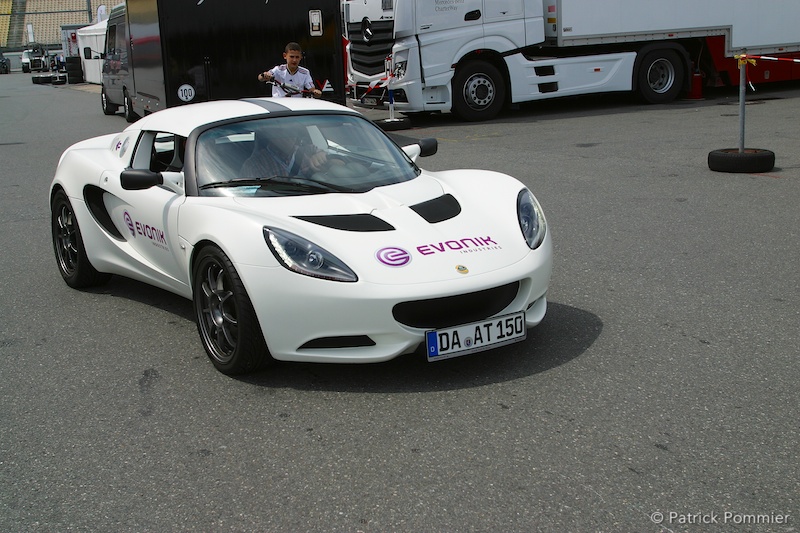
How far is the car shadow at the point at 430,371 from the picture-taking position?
4309mm

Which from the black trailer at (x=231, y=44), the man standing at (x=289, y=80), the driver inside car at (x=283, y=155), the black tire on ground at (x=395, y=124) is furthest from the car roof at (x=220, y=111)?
the black tire on ground at (x=395, y=124)

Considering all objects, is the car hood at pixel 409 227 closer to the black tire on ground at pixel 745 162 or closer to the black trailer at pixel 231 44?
the black tire on ground at pixel 745 162

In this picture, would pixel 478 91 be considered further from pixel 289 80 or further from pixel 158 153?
pixel 158 153

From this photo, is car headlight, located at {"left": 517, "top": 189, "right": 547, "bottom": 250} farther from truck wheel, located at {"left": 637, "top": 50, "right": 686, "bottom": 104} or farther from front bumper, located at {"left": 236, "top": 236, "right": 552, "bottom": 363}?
truck wheel, located at {"left": 637, "top": 50, "right": 686, "bottom": 104}

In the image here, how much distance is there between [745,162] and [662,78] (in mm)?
8848

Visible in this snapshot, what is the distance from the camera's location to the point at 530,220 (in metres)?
4.89

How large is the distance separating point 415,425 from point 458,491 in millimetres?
610

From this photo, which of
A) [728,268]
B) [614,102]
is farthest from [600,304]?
[614,102]

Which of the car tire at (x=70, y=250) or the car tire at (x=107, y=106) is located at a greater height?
the car tire at (x=107, y=106)

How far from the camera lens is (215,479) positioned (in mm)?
3463

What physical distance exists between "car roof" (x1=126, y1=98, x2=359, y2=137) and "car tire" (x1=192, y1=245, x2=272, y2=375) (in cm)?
105

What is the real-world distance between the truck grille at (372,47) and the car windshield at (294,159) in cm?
1117

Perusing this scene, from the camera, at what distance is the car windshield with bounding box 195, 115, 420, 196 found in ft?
16.2

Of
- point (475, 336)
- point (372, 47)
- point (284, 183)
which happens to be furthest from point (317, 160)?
point (372, 47)
